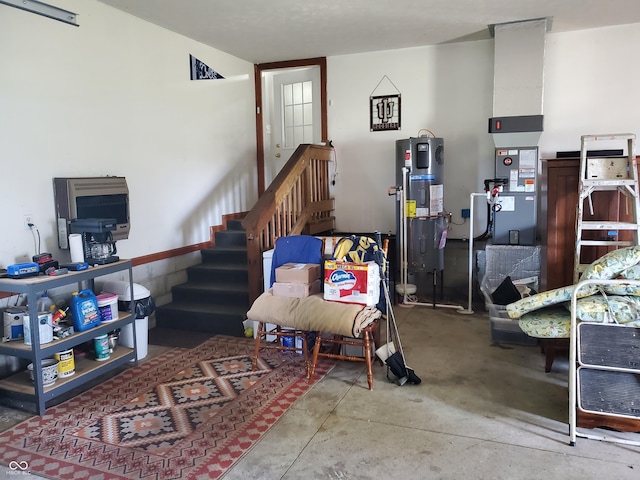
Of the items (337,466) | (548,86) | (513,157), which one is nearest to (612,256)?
(337,466)

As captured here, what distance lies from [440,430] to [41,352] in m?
2.51

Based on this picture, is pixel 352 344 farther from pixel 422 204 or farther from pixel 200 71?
pixel 200 71

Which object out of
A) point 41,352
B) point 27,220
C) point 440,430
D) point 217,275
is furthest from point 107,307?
point 440,430

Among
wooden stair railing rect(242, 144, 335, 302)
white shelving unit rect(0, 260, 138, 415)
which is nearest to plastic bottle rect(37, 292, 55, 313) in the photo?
white shelving unit rect(0, 260, 138, 415)

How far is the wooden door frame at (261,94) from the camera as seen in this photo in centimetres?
648

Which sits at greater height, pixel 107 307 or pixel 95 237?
pixel 95 237

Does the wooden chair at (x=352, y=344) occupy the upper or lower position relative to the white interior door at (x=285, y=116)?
lower

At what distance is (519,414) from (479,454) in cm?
58

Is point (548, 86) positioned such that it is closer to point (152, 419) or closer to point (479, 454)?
point (479, 454)

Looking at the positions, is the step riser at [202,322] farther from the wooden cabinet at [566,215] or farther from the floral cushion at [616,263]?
the floral cushion at [616,263]

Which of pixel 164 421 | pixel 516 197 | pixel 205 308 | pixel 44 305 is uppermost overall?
pixel 516 197

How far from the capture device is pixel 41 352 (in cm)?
311

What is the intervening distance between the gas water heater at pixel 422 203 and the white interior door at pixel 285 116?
6.03 ft

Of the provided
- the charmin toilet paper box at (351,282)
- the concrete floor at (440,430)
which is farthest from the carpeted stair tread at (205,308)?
the charmin toilet paper box at (351,282)
